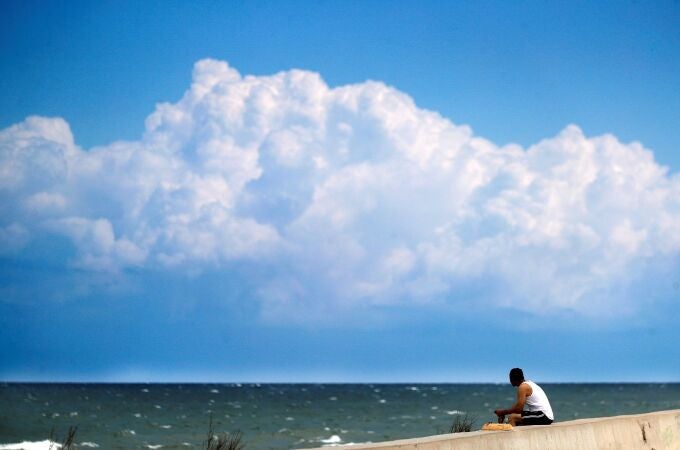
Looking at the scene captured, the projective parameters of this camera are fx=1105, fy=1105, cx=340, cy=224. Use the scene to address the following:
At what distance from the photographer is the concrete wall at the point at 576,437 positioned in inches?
420

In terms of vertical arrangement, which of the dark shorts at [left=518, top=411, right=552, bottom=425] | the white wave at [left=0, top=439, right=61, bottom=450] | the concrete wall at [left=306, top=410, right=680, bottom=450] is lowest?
the concrete wall at [left=306, top=410, right=680, bottom=450]

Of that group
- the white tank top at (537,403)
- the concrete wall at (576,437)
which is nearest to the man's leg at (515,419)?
the white tank top at (537,403)

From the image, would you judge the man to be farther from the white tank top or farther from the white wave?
the white wave

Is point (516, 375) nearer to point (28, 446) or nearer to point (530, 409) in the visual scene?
point (530, 409)

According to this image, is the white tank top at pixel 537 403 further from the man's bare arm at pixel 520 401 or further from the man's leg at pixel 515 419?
the man's leg at pixel 515 419

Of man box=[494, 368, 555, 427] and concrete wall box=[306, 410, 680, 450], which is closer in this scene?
concrete wall box=[306, 410, 680, 450]

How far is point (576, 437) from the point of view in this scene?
40.4 ft

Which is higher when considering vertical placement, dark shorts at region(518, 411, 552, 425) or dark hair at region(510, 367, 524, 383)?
dark hair at region(510, 367, 524, 383)

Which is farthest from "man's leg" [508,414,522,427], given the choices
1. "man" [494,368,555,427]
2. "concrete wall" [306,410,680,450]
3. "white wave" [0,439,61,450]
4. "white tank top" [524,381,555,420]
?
"white wave" [0,439,61,450]

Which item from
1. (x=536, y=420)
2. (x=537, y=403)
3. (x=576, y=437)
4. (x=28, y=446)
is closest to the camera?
(x=576, y=437)

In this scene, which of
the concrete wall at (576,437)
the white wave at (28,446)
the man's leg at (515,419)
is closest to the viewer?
the concrete wall at (576,437)

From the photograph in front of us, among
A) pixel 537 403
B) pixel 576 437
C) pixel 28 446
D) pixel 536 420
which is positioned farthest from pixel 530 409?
pixel 28 446

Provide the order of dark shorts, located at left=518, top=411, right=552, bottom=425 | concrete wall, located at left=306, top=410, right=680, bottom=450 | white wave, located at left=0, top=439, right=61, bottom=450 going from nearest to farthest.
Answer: concrete wall, located at left=306, top=410, right=680, bottom=450
dark shorts, located at left=518, top=411, right=552, bottom=425
white wave, located at left=0, top=439, right=61, bottom=450

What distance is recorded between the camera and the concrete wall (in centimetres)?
1068
